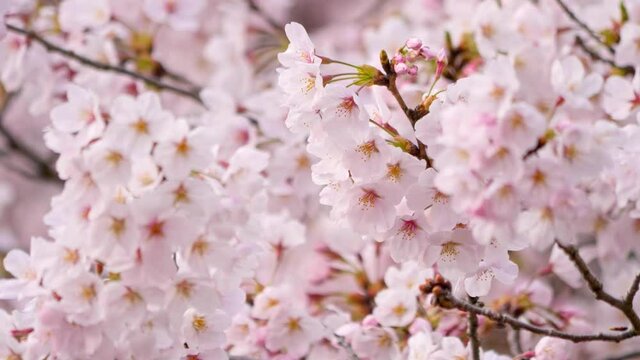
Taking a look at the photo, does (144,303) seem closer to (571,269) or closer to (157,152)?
(157,152)

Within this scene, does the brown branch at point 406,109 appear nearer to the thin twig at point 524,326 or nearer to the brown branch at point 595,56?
the thin twig at point 524,326

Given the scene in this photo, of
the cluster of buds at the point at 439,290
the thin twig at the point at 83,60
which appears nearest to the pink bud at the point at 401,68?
the cluster of buds at the point at 439,290

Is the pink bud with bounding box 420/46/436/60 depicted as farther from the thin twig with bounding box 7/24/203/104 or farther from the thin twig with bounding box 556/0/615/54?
the thin twig with bounding box 7/24/203/104

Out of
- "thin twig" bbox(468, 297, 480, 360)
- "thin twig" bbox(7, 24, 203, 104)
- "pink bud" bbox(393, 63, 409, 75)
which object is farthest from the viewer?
"thin twig" bbox(7, 24, 203, 104)

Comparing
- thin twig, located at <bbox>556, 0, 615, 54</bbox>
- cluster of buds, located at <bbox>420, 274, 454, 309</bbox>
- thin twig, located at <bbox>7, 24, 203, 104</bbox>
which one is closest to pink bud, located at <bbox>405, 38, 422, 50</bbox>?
cluster of buds, located at <bbox>420, 274, 454, 309</bbox>

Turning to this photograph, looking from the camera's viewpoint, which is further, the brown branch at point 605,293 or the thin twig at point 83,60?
the thin twig at point 83,60

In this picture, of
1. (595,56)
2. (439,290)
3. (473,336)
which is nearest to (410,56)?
(439,290)

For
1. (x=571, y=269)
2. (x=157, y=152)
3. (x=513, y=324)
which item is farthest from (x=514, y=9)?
(x=157, y=152)

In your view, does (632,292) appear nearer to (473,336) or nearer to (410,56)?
(473,336)
